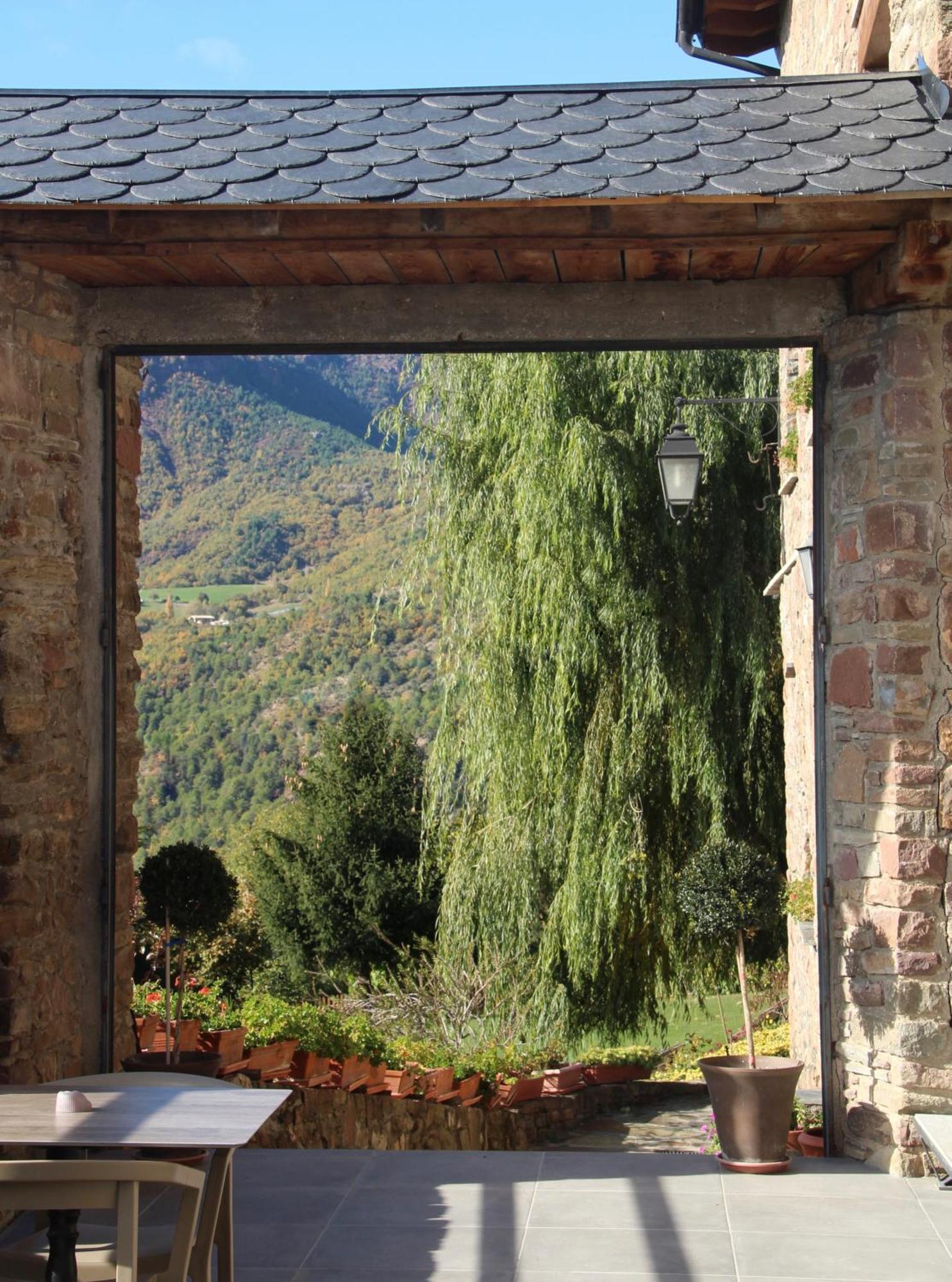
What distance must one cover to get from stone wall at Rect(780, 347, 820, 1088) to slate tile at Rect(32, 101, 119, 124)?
3.02m

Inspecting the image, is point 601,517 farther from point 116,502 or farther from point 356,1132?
point 116,502

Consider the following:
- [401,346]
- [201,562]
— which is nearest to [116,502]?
[401,346]

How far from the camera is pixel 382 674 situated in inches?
1159

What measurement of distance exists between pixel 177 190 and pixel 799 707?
4133mm

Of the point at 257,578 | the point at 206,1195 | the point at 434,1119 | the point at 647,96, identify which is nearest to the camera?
the point at 206,1195

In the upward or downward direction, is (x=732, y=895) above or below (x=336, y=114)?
below

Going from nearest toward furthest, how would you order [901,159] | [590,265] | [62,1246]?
[62,1246] < [901,159] < [590,265]

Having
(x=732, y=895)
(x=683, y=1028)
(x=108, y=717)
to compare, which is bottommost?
(x=683, y=1028)

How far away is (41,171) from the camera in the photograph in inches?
153

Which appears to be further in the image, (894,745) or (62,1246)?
(894,745)

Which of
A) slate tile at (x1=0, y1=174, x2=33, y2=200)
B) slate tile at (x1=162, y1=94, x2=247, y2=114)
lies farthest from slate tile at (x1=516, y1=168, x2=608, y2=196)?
slate tile at (x1=0, y1=174, x2=33, y2=200)

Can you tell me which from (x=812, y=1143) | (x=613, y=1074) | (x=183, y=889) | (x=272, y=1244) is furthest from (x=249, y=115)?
(x=613, y=1074)

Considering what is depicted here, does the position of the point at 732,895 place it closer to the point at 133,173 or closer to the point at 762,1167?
the point at 762,1167

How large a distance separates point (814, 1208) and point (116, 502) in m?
3.03
